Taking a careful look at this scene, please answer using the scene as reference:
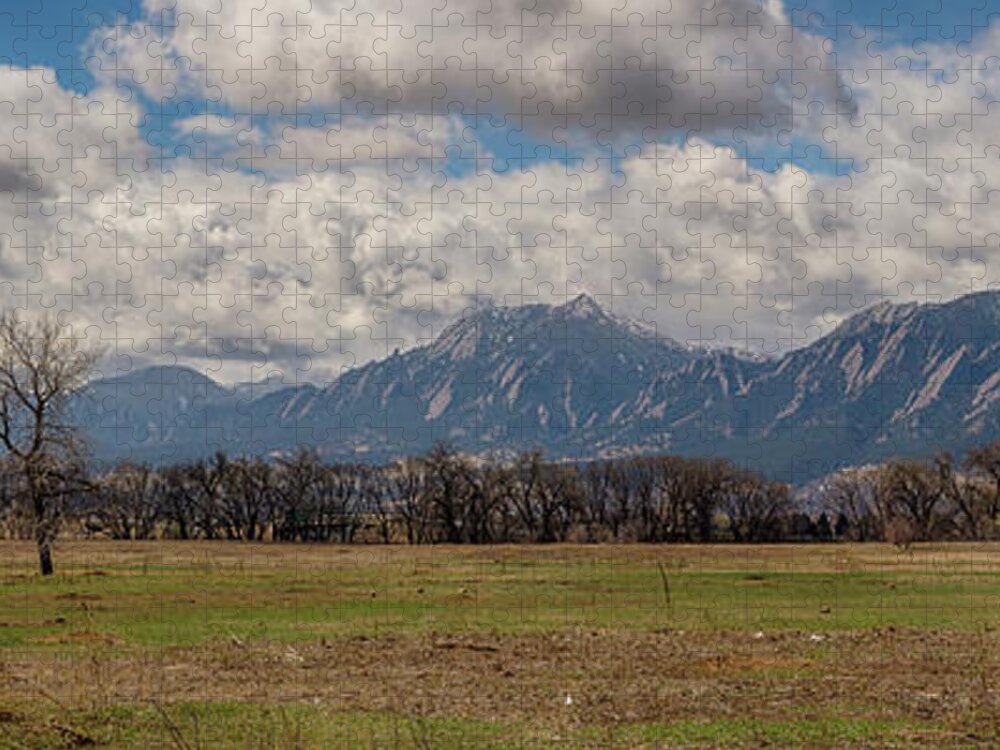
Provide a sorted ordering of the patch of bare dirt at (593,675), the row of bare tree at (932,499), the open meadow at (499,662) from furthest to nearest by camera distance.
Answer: the row of bare tree at (932,499) → the patch of bare dirt at (593,675) → the open meadow at (499,662)

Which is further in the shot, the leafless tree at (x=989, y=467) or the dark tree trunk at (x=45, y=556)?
the leafless tree at (x=989, y=467)

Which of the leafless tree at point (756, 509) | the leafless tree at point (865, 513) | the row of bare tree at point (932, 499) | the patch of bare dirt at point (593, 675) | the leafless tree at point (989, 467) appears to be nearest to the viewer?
the patch of bare dirt at point (593, 675)

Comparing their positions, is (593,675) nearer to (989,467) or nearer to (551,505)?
(551,505)

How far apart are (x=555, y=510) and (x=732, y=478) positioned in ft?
94.9

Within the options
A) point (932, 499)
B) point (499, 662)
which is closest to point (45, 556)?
point (499, 662)

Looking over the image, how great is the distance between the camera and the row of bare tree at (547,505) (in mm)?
172000

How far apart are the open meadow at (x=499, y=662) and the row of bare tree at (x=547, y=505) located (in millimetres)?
102182

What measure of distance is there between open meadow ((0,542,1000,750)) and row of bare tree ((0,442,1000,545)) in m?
102

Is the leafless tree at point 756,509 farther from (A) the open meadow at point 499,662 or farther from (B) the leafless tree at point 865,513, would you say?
(A) the open meadow at point 499,662

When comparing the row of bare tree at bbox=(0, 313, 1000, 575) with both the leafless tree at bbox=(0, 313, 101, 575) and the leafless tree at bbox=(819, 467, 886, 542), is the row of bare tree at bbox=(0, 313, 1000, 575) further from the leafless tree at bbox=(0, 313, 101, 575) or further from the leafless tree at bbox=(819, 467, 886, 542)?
the leafless tree at bbox=(0, 313, 101, 575)

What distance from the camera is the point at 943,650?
123ft

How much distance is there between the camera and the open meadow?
25344 mm

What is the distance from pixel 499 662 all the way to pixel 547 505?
469ft

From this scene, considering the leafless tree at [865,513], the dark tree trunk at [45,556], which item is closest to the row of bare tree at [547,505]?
the leafless tree at [865,513]
